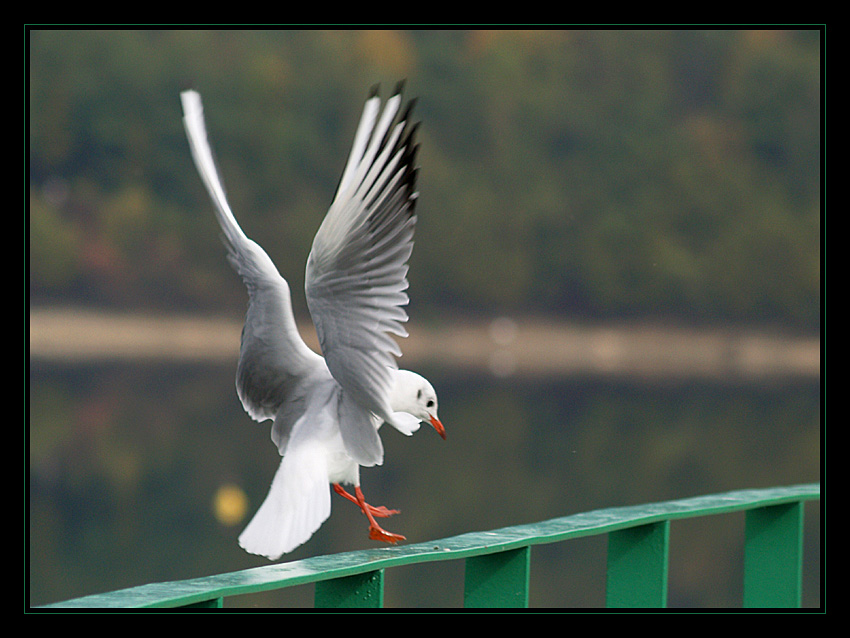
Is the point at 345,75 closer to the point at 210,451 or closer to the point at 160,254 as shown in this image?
the point at 160,254

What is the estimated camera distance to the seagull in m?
2.07

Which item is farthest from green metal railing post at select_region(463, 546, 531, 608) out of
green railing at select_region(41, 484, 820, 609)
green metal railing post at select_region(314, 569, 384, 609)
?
green metal railing post at select_region(314, 569, 384, 609)

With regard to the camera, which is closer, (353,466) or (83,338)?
(353,466)

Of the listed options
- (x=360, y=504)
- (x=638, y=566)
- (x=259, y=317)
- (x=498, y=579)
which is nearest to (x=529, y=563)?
(x=498, y=579)

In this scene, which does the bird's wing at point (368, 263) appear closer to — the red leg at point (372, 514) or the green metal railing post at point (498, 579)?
the red leg at point (372, 514)

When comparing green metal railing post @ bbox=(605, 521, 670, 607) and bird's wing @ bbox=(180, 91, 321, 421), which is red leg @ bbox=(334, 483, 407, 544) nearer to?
bird's wing @ bbox=(180, 91, 321, 421)

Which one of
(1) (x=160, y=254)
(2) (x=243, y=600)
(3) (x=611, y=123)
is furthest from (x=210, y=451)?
(3) (x=611, y=123)

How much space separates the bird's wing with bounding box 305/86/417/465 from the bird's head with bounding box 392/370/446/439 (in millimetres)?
124

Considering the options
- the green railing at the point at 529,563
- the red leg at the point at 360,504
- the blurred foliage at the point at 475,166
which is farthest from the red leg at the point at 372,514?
the blurred foliage at the point at 475,166

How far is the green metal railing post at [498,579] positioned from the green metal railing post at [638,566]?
0.23 meters

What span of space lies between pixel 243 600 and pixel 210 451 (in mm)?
6261

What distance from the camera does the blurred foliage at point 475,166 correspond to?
2688cm

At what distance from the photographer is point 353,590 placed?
1720 mm

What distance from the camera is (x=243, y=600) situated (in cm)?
930
